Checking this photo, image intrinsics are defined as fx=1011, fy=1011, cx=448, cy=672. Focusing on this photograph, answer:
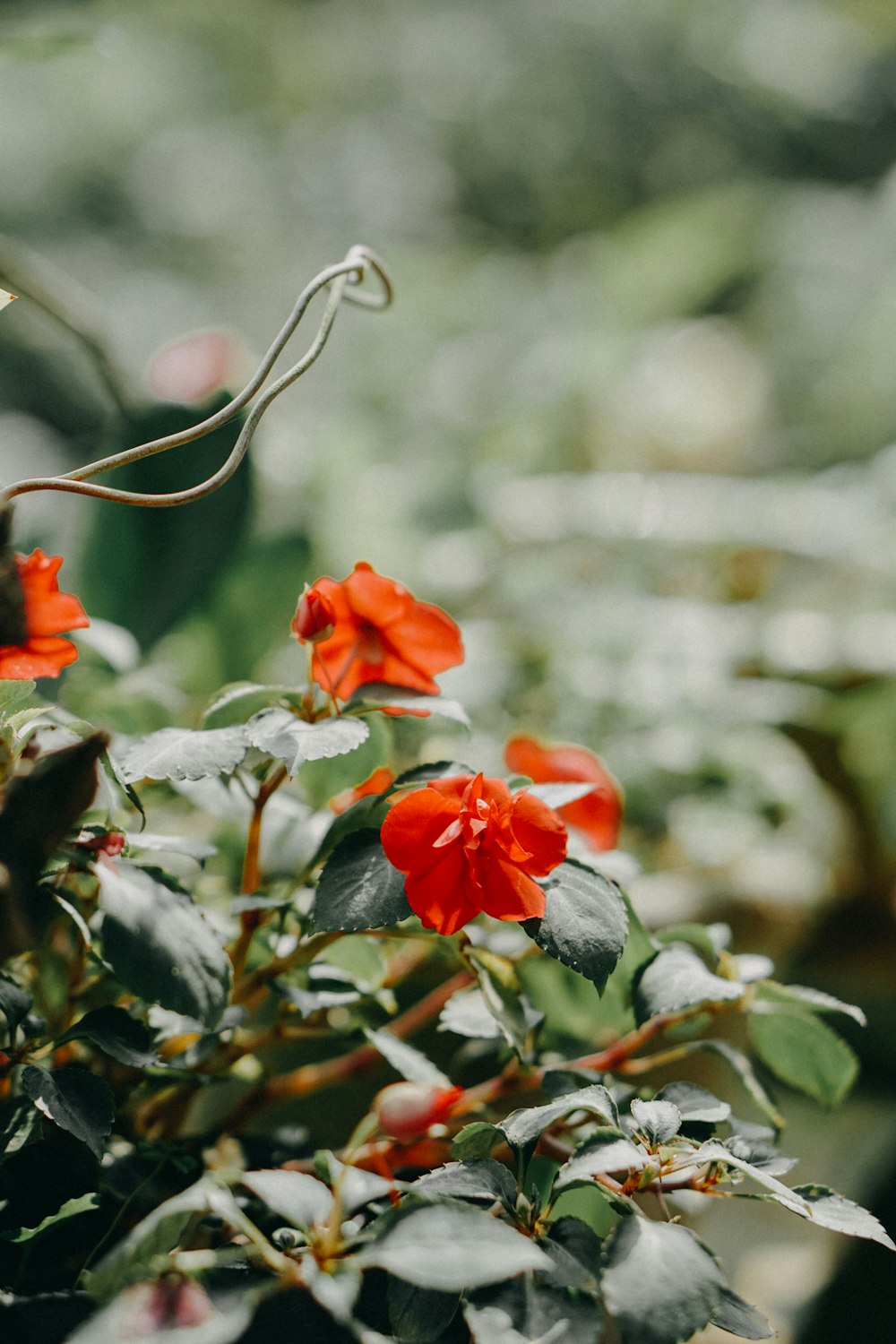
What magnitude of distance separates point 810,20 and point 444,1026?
9.34 ft

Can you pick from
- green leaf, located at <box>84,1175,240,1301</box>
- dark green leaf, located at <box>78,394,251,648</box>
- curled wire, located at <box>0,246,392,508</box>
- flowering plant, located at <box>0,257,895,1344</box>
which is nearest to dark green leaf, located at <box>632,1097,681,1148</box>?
flowering plant, located at <box>0,257,895,1344</box>

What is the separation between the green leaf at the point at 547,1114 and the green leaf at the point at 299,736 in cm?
11

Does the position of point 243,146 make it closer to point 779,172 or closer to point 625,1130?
point 779,172

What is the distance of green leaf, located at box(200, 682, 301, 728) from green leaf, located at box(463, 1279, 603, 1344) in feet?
0.56

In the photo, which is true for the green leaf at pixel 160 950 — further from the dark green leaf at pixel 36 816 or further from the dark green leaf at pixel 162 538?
the dark green leaf at pixel 162 538

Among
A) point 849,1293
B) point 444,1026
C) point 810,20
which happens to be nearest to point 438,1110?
point 444,1026

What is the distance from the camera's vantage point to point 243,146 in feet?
7.98

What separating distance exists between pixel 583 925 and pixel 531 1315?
90mm

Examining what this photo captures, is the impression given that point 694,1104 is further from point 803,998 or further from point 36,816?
point 36,816

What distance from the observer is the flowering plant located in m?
0.22

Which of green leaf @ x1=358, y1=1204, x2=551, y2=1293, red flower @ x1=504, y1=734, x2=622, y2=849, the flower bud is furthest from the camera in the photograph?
red flower @ x1=504, y1=734, x2=622, y2=849

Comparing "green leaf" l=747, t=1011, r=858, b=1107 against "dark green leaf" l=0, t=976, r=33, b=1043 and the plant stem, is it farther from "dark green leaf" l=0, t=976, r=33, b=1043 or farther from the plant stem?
"dark green leaf" l=0, t=976, r=33, b=1043

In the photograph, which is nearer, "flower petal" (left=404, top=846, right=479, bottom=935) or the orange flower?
"flower petal" (left=404, top=846, right=479, bottom=935)

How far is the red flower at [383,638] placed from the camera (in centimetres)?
32
